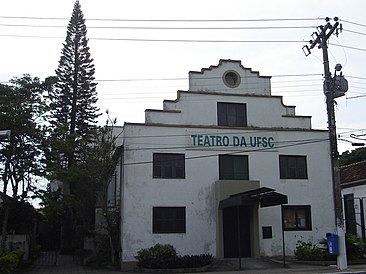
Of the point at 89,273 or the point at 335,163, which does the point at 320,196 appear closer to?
the point at 335,163

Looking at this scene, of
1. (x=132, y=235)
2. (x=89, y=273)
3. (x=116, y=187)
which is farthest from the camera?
(x=116, y=187)

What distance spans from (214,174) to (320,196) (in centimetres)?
630

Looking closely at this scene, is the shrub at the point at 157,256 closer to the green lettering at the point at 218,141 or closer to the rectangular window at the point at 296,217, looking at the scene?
the green lettering at the point at 218,141

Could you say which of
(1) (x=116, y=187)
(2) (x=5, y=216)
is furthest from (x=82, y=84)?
(2) (x=5, y=216)

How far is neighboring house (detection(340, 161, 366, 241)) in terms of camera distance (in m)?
31.9

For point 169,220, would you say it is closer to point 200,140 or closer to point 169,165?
point 169,165

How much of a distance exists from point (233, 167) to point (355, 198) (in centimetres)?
1137

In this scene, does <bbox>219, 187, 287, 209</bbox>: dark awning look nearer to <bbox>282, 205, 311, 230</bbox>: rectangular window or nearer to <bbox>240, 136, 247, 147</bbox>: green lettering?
<bbox>282, 205, 311, 230</bbox>: rectangular window

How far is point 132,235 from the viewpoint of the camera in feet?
78.6

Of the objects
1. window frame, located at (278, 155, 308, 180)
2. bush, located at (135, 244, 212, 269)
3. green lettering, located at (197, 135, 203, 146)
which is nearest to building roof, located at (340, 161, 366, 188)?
window frame, located at (278, 155, 308, 180)

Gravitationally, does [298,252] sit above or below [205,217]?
below

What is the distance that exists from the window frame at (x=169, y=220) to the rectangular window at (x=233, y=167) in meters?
2.97

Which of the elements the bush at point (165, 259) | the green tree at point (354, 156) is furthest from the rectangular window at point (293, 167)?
the green tree at point (354, 156)

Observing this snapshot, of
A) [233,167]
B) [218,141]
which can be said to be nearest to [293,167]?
[233,167]
